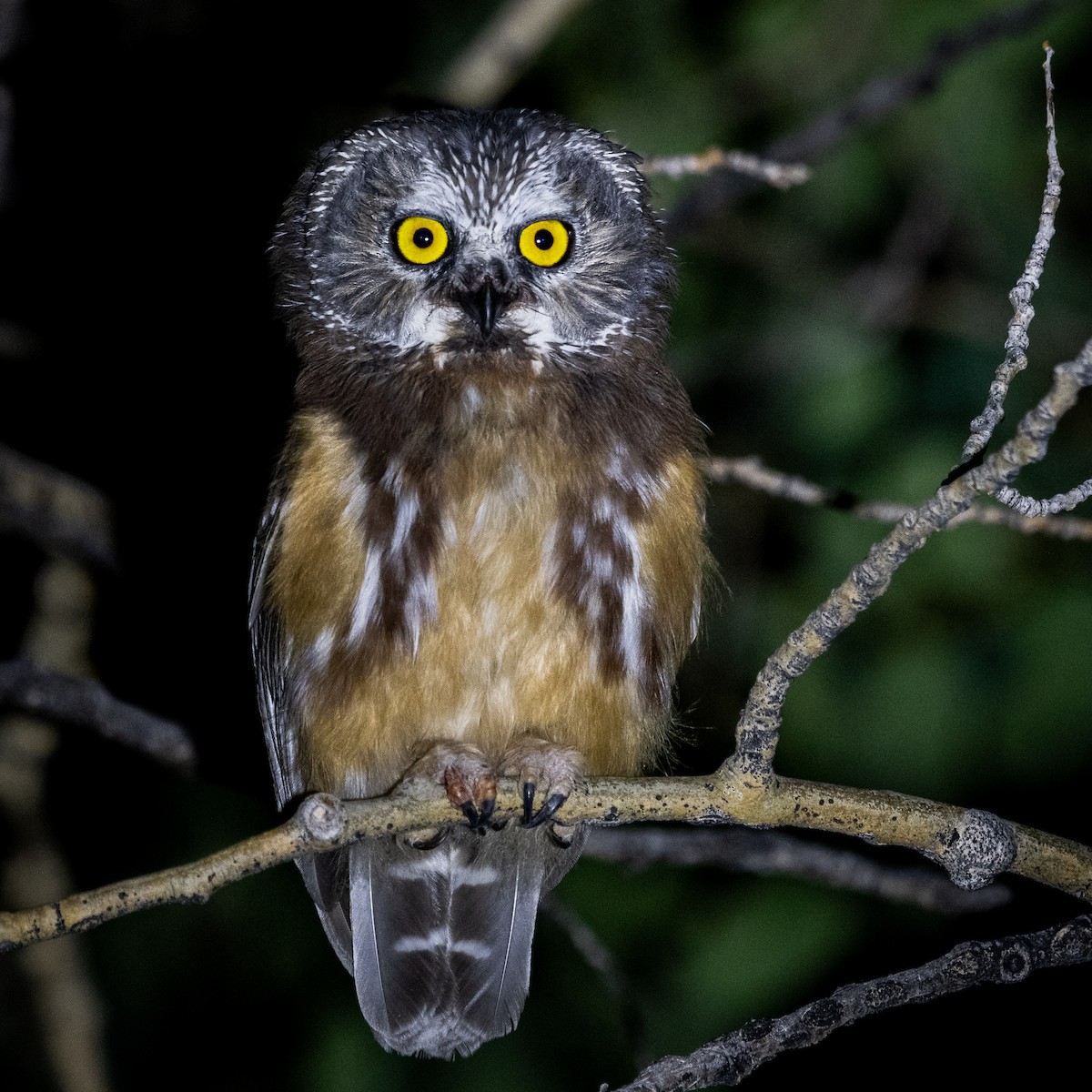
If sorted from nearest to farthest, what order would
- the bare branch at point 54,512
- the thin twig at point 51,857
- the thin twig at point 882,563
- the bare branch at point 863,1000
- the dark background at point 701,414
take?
the thin twig at point 882,563 → the bare branch at point 863,1000 → the bare branch at point 54,512 → the thin twig at point 51,857 → the dark background at point 701,414

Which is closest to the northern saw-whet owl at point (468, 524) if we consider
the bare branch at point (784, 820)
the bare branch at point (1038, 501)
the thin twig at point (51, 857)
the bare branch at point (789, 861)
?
the bare branch at point (784, 820)

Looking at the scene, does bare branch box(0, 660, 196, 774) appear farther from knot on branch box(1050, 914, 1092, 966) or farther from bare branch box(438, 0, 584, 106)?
knot on branch box(1050, 914, 1092, 966)

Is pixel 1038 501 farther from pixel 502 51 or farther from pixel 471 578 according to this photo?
pixel 502 51

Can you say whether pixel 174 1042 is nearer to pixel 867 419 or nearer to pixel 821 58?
pixel 867 419

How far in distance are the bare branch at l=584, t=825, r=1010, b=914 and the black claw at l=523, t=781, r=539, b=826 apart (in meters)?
1.14

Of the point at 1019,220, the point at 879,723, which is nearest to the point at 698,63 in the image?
the point at 1019,220

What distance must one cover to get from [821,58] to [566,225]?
6.95 ft

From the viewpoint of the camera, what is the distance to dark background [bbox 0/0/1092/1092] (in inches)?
182

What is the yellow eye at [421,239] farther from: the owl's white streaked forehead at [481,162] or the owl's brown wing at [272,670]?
the owl's brown wing at [272,670]

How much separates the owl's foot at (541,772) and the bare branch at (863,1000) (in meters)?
0.59

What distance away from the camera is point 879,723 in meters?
4.52

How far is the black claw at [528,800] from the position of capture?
2799 mm

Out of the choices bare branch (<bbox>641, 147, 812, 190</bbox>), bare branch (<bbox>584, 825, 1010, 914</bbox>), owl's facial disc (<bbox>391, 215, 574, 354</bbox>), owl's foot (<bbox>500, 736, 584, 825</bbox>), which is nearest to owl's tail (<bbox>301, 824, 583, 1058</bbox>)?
bare branch (<bbox>584, 825, 1010, 914</bbox>)

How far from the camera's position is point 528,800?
9.18 ft
